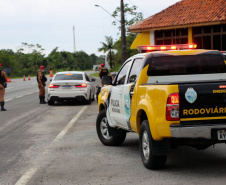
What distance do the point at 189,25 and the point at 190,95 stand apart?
23.7 meters

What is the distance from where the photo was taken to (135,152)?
852cm

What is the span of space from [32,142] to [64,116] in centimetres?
542

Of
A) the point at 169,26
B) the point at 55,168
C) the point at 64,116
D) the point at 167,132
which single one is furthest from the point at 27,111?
the point at 169,26

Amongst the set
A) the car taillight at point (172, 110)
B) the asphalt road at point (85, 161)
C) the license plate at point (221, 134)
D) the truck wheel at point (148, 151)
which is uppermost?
the car taillight at point (172, 110)

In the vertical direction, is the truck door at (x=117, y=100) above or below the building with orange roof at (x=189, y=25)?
below

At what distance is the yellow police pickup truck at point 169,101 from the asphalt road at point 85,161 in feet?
1.19

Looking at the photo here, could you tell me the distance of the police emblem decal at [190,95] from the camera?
6301 millimetres

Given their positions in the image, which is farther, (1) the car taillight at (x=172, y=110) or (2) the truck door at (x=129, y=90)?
(2) the truck door at (x=129, y=90)

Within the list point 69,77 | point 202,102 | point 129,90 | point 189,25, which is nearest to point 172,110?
point 202,102

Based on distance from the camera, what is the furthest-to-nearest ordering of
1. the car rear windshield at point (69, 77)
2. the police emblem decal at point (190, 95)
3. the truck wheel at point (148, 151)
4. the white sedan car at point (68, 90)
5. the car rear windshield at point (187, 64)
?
the car rear windshield at point (69, 77)
the white sedan car at point (68, 90)
the car rear windshield at point (187, 64)
the truck wheel at point (148, 151)
the police emblem decal at point (190, 95)

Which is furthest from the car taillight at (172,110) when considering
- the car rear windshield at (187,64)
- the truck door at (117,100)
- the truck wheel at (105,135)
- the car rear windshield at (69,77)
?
the car rear windshield at (69,77)

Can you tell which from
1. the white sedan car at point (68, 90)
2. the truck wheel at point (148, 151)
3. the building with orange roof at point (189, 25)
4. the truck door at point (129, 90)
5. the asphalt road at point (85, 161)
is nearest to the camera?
the asphalt road at point (85, 161)

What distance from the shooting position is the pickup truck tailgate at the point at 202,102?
6.31 metres

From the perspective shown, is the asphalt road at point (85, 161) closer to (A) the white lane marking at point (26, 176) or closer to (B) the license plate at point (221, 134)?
(A) the white lane marking at point (26, 176)
